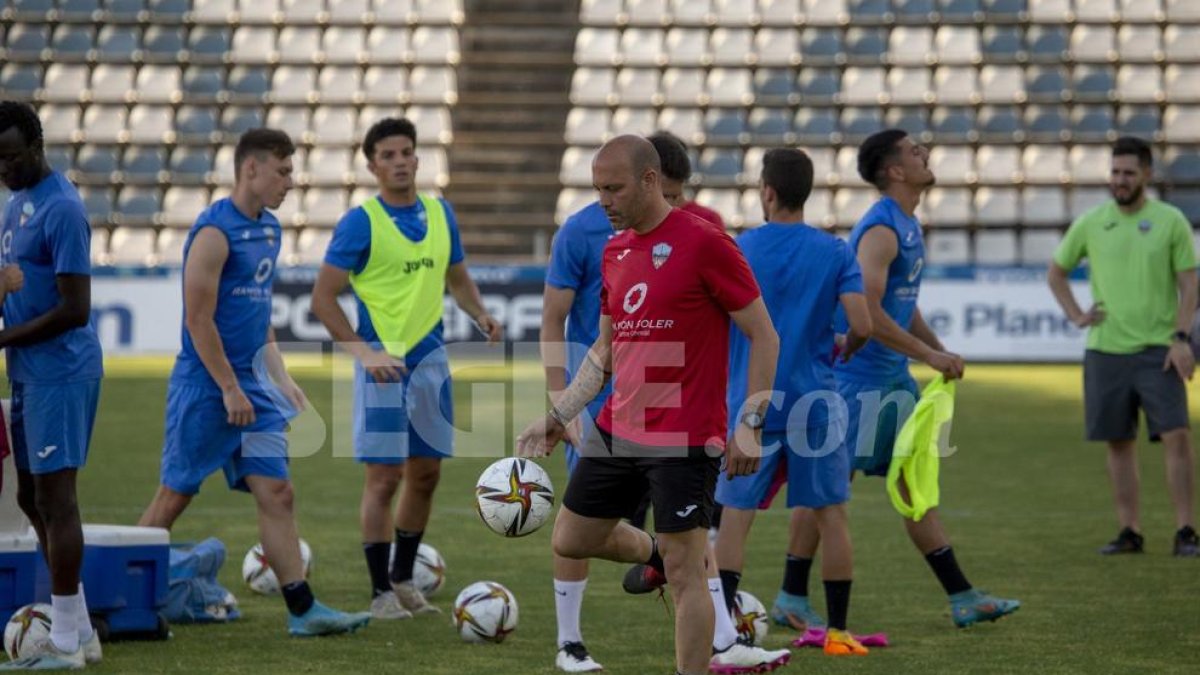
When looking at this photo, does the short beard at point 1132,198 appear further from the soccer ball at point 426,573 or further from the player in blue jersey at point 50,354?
the player in blue jersey at point 50,354

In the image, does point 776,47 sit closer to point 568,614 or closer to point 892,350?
point 892,350

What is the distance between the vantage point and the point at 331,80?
98.2ft

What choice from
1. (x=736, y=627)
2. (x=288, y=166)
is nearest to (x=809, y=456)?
(x=736, y=627)

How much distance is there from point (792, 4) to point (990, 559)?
2146cm

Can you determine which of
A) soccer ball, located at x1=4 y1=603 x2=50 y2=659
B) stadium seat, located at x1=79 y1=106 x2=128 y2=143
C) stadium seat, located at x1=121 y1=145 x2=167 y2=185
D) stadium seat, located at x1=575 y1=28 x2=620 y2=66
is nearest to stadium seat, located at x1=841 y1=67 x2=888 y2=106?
stadium seat, located at x1=575 y1=28 x2=620 y2=66

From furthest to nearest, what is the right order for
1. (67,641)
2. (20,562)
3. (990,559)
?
1. (990,559)
2. (20,562)
3. (67,641)

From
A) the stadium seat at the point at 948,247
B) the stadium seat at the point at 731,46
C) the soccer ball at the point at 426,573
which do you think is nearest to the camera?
the soccer ball at the point at 426,573

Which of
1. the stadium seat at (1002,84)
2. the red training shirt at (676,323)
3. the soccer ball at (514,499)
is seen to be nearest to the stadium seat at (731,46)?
the stadium seat at (1002,84)

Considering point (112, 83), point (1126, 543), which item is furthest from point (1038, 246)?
point (1126, 543)

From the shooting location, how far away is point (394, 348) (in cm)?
854

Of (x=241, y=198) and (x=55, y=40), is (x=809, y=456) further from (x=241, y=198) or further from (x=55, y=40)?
(x=55, y=40)

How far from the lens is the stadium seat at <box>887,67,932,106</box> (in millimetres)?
29047

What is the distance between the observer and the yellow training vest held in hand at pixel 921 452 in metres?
8.05

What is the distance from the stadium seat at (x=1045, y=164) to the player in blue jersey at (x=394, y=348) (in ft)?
69.1
